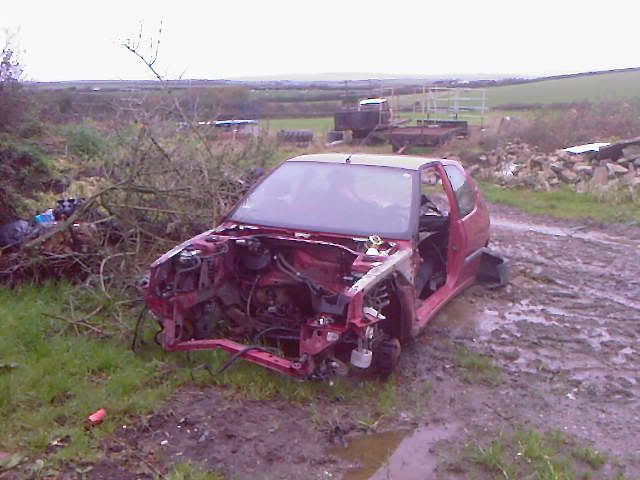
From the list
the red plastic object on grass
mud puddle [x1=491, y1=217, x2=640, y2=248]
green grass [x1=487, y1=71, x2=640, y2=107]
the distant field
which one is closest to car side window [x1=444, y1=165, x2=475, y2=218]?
the red plastic object on grass

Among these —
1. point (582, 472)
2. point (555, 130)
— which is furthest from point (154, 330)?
point (555, 130)

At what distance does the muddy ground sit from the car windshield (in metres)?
1.13

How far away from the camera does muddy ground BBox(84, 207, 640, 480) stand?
171 inches

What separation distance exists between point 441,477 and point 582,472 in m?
0.82

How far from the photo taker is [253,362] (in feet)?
17.0

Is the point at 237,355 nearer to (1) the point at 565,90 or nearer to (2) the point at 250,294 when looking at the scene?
(2) the point at 250,294

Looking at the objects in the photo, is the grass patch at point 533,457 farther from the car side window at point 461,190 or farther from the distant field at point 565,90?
the distant field at point 565,90

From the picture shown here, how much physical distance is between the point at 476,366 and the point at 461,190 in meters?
2.26

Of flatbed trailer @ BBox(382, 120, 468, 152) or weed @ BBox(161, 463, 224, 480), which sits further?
flatbed trailer @ BBox(382, 120, 468, 152)

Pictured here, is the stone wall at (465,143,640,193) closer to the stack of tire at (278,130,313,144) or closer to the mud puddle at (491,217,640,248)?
the mud puddle at (491,217,640,248)

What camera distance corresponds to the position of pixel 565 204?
1437 centimetres

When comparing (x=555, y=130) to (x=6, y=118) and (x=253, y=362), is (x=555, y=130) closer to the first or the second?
(x=6, y=118)

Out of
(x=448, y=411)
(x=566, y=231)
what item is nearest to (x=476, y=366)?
(x=448, y=411)

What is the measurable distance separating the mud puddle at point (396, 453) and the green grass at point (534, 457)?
24 centimetres
